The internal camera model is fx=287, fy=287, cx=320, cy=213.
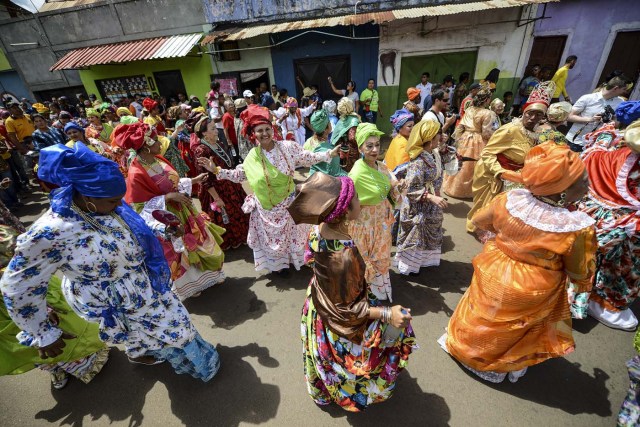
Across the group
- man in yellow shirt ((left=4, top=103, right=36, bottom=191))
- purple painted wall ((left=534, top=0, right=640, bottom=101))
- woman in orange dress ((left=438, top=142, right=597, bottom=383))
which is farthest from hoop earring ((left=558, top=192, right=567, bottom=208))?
purple painted wall ((left=534, top=0, right=640, bottom=101))

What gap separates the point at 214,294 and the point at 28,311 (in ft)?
7.43

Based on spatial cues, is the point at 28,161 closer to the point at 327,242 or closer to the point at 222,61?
the point at 222,61

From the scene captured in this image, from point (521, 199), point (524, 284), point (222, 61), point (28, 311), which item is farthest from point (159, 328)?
point (222, 61)

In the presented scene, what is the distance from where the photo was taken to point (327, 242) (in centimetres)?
172

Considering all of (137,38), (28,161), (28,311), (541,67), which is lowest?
(28,161)

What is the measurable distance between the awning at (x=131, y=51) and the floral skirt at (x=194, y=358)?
1048 cm

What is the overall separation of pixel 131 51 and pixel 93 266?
12.5 metres

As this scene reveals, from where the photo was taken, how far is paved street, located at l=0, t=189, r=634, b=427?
2.36 m

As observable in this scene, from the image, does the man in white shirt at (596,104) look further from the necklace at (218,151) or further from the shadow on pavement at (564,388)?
the necklace at (218,151)

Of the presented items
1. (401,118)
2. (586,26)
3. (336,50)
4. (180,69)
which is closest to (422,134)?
(401,118)

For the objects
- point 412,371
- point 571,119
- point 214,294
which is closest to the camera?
point 412,371

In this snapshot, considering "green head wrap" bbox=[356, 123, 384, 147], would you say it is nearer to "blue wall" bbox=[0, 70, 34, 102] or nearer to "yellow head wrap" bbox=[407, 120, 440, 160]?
"yellow head wrap" bbox=[407, 120, 440, 160]

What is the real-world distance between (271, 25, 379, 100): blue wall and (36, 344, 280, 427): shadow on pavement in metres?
10.2

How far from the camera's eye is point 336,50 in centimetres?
1034
